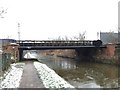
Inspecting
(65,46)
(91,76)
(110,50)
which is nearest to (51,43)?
(65,46)

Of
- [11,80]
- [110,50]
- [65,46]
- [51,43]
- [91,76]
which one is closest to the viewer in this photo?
[11,80]

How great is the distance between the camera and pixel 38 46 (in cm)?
5812

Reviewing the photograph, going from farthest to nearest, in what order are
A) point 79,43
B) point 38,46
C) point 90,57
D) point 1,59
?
point 90,57, point 79,43, point 38,46, point 1,59

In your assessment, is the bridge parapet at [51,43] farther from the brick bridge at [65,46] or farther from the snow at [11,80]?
the snow at [11,80]

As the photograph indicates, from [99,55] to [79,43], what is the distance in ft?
16.9

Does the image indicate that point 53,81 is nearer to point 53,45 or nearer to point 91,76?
point 91,76

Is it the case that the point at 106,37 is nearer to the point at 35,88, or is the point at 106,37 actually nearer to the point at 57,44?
the point at 57,44

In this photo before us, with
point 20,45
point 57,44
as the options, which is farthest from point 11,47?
point 57,44

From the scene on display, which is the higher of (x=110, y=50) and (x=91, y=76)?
(x=110, y=50)

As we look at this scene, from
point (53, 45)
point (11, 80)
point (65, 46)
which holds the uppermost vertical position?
point (53, 45)

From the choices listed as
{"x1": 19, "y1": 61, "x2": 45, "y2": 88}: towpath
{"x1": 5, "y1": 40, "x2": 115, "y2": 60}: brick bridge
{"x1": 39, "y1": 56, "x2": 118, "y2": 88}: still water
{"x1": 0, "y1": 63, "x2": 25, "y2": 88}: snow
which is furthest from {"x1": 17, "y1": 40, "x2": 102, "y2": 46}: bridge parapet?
{"x1": 19, "y1": 61, "x2": 45, "y2": 88}: towpath

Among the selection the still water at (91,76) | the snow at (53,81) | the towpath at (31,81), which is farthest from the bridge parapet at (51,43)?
the towpath at (31,81)

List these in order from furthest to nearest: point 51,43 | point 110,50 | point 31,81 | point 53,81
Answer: point 51,43 → point 110,50 → point 31,81 → point 53,81

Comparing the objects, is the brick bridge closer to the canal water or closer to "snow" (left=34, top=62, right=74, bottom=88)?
the canal water
